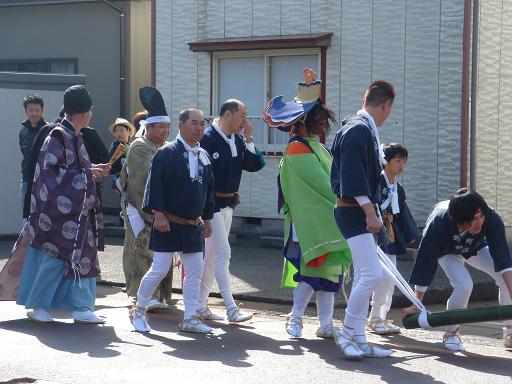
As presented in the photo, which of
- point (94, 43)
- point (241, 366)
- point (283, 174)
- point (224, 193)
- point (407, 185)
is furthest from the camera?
point (94, 43)

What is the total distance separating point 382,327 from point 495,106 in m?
6.78

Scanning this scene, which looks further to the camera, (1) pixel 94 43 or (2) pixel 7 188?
(1) pixel 94 43

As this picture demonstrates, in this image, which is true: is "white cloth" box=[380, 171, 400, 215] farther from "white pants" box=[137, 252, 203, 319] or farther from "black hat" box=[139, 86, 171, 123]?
"black hat" box=[139, 86, 171, 123]

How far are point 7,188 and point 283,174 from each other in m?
8.00

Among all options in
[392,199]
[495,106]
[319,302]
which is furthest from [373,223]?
[495,106]

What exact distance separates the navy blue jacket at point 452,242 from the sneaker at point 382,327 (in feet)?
3.08

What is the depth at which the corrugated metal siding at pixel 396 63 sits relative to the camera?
1374cm

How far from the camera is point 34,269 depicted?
8609 mm

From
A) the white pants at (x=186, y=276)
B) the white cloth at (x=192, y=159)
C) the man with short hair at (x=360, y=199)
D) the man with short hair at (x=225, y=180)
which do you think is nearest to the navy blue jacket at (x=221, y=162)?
the man with short hair at (x=225, y=180)

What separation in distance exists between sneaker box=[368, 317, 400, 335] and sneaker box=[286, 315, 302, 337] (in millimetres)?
715

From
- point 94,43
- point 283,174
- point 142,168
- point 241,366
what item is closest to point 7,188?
point 94,43

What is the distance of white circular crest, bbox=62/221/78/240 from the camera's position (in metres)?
8.46

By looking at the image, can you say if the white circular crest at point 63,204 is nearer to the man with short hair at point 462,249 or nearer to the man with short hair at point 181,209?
the man with short hair at point 181,209

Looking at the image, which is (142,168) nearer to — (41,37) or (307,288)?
(307,288)
